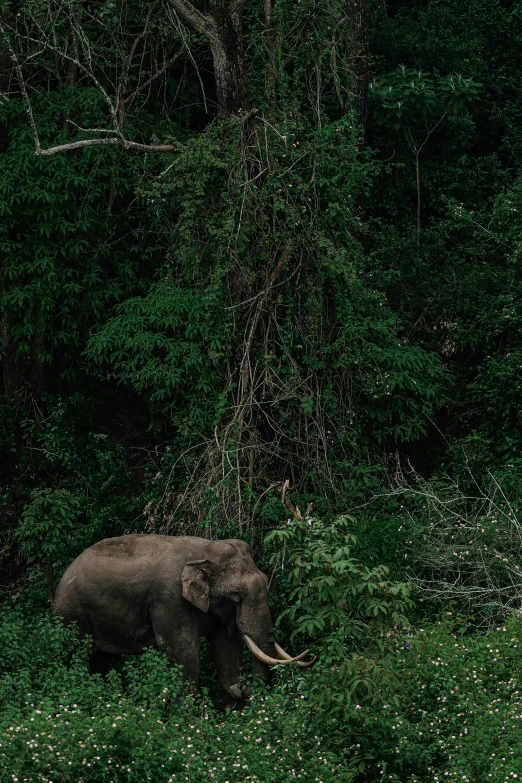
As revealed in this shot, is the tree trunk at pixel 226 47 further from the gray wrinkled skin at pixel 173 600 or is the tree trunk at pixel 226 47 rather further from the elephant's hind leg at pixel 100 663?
the elephant's hind leg at pixel 100 663

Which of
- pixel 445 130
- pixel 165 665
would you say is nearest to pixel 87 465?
pixel 165 665

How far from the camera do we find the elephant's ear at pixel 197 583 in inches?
439

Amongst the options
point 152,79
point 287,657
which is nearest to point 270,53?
point 152,79

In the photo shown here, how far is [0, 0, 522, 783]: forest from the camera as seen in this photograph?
10.4 metres

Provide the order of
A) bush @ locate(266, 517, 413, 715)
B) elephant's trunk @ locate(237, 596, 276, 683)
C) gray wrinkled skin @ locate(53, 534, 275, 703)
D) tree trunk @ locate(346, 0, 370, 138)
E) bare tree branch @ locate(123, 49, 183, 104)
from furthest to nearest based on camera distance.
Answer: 1. tree trunk @ locate(346, 0, 370, 138)
2. bare tree branch @ locate(123, 49, 183, 104)
3. gray wrinkled skin @ locate(53, 534, 275, 703)
4. elephant's trunk @ locate(237, 596, 276, 683)
5. bush @ locate(266, 517, 413, 715)

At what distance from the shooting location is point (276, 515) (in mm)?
12664

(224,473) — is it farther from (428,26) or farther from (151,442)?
(428,26)

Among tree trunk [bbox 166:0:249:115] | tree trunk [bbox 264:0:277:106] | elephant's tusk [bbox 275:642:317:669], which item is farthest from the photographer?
tree trunk [bbox 264:0:277:106]

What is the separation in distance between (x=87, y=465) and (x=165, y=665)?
429 cm

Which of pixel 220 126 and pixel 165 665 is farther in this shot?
pixel 220 126

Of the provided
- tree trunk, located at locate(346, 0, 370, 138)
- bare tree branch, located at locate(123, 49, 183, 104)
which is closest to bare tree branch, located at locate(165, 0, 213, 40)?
bare tree branch, located at locate(123, 49, 183, 104)

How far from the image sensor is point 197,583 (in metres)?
11.2

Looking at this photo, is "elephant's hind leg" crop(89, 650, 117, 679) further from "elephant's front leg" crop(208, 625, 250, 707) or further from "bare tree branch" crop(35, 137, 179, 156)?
"bare tree branch" crop(35, 137, 179, 156)

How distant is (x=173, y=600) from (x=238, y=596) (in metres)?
0.52
